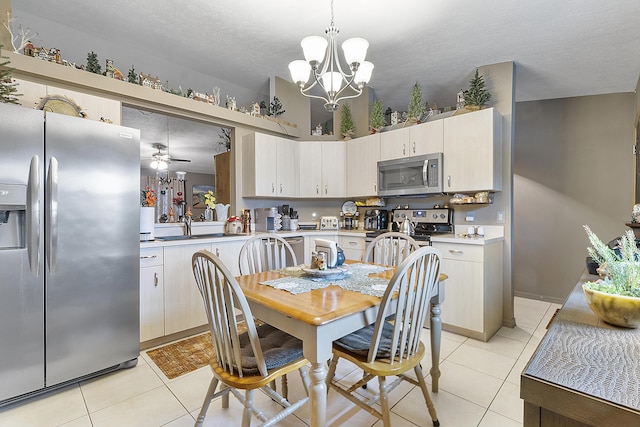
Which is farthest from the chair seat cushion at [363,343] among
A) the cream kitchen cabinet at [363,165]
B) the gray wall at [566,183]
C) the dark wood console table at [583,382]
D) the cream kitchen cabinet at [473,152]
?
the gray wall at [566,183]

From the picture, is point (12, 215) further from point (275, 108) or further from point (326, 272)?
point (275, 108)

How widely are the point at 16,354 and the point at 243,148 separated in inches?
107

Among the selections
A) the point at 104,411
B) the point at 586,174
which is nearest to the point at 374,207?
the point at 586,174

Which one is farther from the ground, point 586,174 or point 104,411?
point 586,174

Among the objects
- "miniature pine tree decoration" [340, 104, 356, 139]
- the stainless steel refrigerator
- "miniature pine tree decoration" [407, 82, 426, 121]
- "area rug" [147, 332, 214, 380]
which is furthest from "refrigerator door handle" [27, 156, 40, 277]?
"miniature pine tree decoration" [407, 82, 426, 121]

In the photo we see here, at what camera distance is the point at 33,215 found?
5.92 feet

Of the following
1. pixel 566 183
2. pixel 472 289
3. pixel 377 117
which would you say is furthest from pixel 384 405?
pixel 566 183

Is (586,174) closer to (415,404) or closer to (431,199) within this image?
(431,199)

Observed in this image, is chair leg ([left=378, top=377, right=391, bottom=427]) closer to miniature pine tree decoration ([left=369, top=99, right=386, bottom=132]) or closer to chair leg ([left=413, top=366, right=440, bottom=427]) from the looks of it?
chair leg ([left=413, top=366, right=440, bottom=427])

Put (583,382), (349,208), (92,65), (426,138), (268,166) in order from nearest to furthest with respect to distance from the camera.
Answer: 1. (583,382)
2. (92,65)
3. (426,138)
4. (268,166)
5. (349,208)

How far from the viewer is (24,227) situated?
1837 millimetres

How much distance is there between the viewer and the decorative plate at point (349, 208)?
4.22 meters

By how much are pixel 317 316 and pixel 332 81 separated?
1610 millimetres

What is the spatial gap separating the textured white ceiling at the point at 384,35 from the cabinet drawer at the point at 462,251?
1.89m
